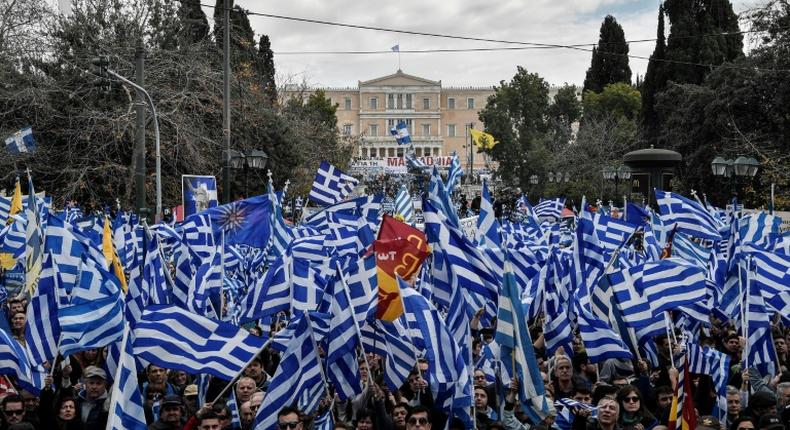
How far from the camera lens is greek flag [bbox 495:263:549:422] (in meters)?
6.29

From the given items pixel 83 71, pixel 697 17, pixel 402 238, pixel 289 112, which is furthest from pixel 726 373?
pixel 697 17

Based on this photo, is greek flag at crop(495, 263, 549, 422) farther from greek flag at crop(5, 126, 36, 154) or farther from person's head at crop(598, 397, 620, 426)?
greek flag at crop(5, 126, 36, 154)

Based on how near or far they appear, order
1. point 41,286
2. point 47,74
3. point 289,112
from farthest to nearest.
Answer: point 289,112 < point 47,74 < point 41,286

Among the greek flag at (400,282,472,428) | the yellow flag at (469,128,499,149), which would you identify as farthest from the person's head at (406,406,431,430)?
the yellow flag at (469,128,499,149)

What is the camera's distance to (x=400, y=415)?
6664mm

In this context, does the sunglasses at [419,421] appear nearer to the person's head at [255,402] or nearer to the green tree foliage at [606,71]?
the person's head at [255,402]

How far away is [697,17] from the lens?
145 feet

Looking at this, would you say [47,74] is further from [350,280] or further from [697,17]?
[697,17]

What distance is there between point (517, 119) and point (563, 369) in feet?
178

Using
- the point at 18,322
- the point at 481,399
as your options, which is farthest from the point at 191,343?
the point at 18,322

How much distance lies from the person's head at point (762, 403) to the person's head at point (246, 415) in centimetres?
341

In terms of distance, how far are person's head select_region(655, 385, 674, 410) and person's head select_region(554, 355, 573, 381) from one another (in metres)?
0.76

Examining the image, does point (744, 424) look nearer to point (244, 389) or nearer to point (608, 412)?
point (608, 412)

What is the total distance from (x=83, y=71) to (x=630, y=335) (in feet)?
61.1
